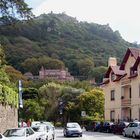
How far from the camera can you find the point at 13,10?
26.3 metres

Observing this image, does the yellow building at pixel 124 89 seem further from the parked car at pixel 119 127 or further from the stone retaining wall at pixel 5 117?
the stone retaining wall at pixel 5 117

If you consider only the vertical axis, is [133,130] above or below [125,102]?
below

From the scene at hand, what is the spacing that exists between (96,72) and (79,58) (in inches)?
269

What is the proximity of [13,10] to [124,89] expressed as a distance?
132ft

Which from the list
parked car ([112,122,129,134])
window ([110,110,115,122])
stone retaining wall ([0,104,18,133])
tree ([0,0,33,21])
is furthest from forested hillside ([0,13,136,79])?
tree ([0,0,33,21])

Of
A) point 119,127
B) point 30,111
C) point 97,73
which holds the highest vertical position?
point 97,73

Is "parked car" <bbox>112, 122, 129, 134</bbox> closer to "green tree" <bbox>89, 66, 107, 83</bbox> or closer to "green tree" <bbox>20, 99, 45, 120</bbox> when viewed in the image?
"green tree" <bbox>20, 99, 45, 120</bbox>

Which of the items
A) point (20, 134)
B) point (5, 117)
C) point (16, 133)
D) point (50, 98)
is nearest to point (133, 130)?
point (5, 117)

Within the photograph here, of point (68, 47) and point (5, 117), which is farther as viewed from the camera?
point (68, 47)

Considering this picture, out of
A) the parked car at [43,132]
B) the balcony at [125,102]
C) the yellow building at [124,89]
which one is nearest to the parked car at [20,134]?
the parked car at [43,132]

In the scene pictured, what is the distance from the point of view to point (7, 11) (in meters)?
26.0

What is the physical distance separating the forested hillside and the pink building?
201 cm

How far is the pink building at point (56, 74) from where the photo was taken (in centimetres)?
13950

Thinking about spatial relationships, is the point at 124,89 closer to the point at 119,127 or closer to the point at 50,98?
the point at 119,127
